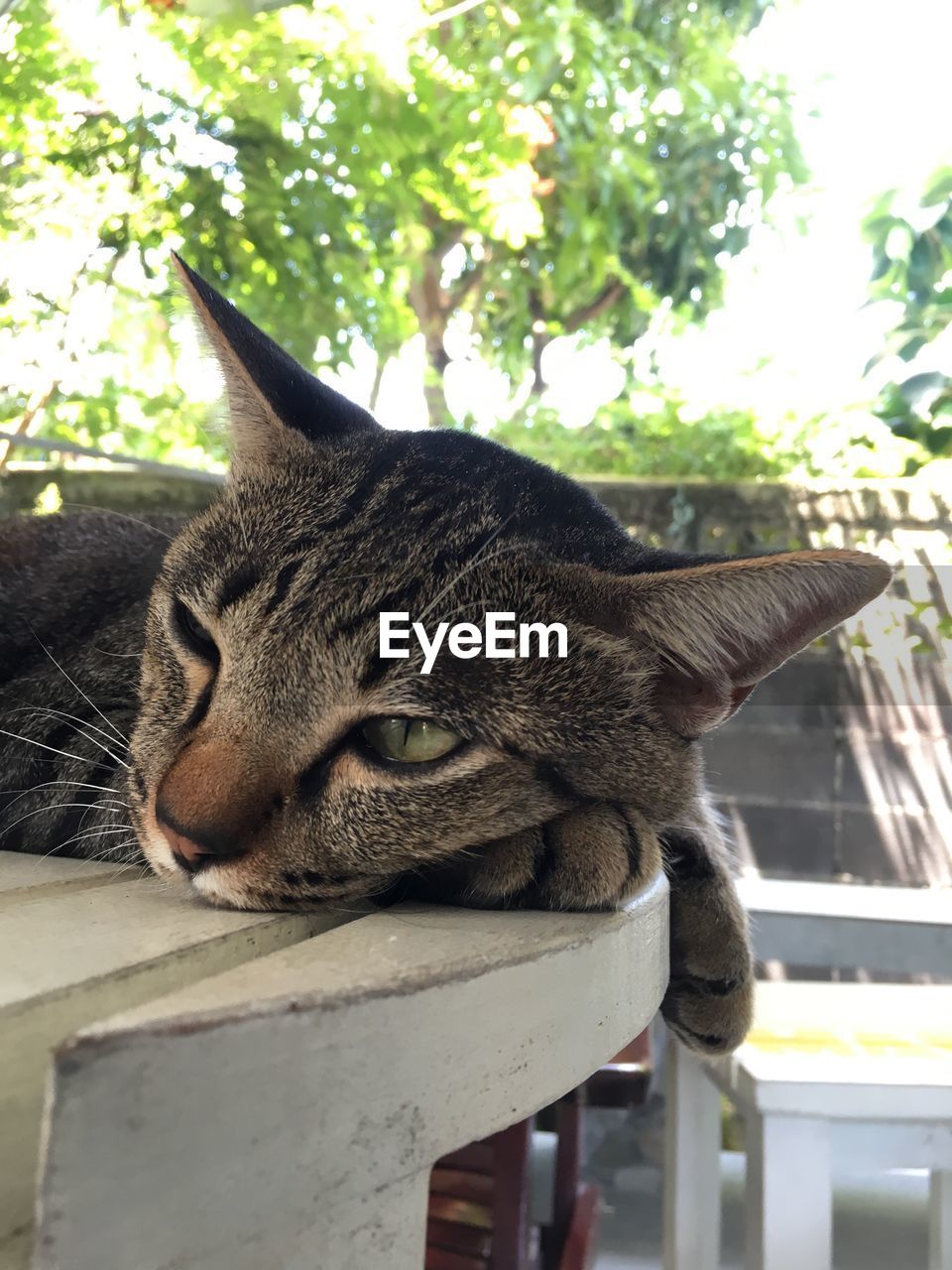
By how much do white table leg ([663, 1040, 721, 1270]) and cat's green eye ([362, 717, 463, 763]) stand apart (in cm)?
78

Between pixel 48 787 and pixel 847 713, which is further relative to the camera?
pixel 847 713

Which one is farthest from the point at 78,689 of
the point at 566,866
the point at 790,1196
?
the point at 790,1196

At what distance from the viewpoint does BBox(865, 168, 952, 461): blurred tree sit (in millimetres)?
1781

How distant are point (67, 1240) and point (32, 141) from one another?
2.04 metres

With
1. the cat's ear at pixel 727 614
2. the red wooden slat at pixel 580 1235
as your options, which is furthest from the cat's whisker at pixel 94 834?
the red wooden slat at pixel 580 1235

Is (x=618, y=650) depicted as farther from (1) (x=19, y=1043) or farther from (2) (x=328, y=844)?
(1) (x=19, y=1043)

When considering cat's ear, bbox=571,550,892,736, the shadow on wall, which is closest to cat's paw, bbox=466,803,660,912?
cat's ear, bbox=571,550,892,736

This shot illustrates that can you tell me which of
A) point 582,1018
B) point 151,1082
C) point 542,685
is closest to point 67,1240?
point 151,1082

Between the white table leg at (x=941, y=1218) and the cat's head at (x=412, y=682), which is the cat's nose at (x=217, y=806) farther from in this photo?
the white table leg at (x=941, y=1218)

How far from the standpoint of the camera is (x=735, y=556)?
0.56m

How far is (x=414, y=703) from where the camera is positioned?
0.55 m

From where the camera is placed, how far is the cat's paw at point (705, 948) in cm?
67

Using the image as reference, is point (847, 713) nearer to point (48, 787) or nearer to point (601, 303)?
point (601, 303)

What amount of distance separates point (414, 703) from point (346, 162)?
1613mm
